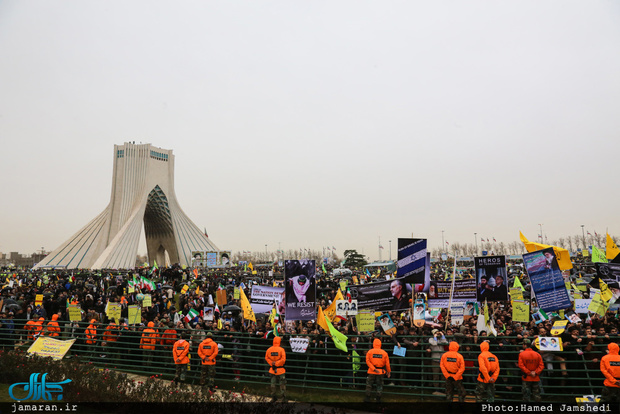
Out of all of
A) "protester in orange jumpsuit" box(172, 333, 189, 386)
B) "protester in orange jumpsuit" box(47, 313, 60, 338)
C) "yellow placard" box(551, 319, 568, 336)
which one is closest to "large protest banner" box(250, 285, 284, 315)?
"protester in orange jumpsuit" box(172, 333, 189, 386)

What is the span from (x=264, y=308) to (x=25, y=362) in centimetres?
620

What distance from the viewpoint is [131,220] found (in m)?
63.8

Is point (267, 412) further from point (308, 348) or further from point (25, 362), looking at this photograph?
Result: point (25, 362)

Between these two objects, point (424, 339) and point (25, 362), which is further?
point (25, 362)

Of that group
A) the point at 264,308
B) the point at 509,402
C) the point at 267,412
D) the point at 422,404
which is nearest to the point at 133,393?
the point at 267,412

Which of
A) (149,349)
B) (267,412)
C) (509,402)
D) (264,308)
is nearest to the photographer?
(267,412)

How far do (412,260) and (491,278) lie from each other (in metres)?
3.27

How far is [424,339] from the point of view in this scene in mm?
10359

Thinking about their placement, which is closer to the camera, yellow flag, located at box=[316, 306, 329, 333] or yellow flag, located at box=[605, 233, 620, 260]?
yellow flag, located at box=[316, 306, 329, 333]

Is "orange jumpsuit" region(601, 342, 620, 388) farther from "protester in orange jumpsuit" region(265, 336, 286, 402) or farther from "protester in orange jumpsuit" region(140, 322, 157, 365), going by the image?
"protester in orange jumpsuit" region(140, 322, 157, 365)

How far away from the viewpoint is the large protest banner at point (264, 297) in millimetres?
13445

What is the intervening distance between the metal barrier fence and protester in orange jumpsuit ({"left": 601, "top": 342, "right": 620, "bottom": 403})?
1.30ft

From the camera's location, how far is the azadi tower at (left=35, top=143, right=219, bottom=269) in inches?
2407

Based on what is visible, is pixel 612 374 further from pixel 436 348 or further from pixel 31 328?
pixel 31 328
